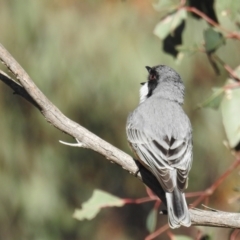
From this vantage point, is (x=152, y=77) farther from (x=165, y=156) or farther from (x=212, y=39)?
(x=165, y=156)

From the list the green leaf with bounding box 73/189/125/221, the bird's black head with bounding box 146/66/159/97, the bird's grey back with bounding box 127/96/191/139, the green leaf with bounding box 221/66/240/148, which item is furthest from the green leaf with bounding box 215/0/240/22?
the green leaf with bounding box 73/189/125/221

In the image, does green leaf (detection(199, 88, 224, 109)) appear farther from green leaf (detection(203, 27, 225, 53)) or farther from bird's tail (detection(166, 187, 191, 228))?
bird's tail (detection(166, 187, 191, 228))

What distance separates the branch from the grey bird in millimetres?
95

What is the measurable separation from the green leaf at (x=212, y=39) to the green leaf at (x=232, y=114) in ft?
0.63

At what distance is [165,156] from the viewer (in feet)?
9.91

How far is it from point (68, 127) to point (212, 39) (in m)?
0.84

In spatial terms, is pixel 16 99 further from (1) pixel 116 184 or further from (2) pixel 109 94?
(1) pixel 116 184

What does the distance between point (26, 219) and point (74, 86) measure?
3.24ft

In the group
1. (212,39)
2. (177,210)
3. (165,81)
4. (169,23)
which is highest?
(169,23)

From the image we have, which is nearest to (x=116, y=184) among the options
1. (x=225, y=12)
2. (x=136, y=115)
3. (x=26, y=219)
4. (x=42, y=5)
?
(x=26, y=219)

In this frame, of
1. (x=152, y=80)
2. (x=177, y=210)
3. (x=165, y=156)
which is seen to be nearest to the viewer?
(x=177, y=210)

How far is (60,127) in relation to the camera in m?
2.85

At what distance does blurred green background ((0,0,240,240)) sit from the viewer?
480cm

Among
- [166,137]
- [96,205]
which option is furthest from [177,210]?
[96,205]
